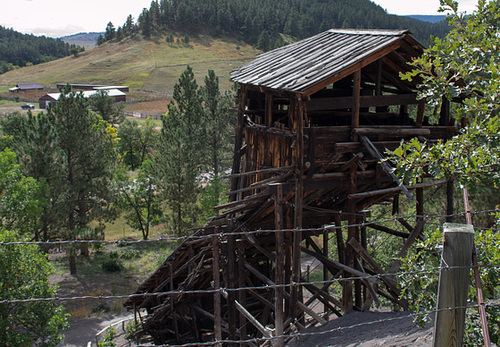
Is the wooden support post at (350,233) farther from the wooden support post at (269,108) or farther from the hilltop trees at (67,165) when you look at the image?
the hilltop trees at (67,165)

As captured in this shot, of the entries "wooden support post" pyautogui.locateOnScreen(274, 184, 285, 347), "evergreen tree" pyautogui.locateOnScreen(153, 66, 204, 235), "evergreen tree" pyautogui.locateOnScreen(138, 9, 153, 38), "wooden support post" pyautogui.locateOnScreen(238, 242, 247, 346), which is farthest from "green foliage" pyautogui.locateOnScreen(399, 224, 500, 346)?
"evergreen tree" pyautogui.locateOnScreen(138, 9, 153, 38)

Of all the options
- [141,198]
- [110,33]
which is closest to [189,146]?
[141,198]

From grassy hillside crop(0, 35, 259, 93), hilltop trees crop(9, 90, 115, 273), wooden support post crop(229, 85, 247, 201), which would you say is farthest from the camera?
grassy hillside crop(0, 35, 259, 93)

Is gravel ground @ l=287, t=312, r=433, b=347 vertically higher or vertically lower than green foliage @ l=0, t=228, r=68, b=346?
higher

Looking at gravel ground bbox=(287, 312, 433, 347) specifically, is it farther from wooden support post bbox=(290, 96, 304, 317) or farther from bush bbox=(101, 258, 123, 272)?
bush bbox=(101, 258, 123, 272)

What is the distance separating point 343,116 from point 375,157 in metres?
4.75

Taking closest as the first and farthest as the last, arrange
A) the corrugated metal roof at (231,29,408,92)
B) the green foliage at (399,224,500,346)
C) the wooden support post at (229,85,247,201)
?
the green foliage at (399,224,500,346) < the corrugated metal roof at (231,29,408,92) < the wooden support post at (229,85,247,201)

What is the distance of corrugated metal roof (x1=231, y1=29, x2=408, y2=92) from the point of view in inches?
406

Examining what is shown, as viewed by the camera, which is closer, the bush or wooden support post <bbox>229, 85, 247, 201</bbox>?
wooden support post <bbox>229, 85, 247, 201</bbox>

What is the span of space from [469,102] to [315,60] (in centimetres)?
607

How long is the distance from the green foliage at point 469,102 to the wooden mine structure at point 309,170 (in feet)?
9.96

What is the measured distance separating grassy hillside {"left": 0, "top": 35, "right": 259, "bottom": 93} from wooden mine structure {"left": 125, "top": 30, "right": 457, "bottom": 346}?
8933 centimetres

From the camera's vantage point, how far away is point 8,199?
2444 centimetres

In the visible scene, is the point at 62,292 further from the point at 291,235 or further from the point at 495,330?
the point at 495,330
